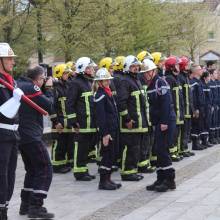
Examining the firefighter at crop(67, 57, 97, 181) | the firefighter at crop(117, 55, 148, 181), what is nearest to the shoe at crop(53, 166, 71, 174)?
the firefighter at crop(67, 57, 97, 181)

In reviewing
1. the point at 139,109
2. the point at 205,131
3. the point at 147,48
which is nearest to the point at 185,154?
the point at 205,131

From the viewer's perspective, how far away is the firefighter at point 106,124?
10086 millimetres

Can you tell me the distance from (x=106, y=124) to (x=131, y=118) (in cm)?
86

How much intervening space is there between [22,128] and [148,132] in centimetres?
387

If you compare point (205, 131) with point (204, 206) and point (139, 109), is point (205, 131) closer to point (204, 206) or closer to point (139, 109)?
point (139, 109)

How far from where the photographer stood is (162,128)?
9570 mm

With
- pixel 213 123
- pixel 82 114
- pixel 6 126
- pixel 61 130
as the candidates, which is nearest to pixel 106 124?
pixel 82 114

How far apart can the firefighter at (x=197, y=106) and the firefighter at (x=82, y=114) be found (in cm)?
400

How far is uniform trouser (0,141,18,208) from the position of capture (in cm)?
738

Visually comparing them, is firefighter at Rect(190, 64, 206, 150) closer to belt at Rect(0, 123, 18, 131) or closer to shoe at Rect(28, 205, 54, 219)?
shoe at Rect(28, 205, 54, 219)

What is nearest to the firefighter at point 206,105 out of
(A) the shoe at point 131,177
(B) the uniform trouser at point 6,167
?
(A) the shoe at point 131,177

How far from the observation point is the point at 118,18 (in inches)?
858

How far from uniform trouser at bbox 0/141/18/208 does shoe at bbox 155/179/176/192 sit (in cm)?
284

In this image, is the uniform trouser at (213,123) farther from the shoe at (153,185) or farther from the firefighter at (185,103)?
the shoe at (153,185)
